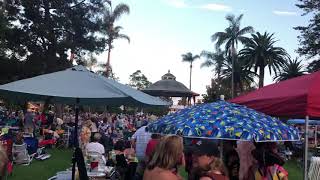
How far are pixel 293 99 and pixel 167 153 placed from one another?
7.98ft

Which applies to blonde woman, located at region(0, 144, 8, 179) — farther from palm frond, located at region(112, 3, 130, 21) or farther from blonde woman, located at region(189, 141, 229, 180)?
palm frond, located at region(112, 3, 130, 21)

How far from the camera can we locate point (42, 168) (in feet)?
47.7

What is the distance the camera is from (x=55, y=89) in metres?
7.54

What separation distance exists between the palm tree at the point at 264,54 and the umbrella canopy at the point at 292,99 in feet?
192

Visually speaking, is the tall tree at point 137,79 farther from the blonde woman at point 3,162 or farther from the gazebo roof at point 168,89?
the blonde woman at point 3,162

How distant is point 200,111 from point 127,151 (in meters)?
4.32

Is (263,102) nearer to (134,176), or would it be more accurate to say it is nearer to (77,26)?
(134,176)

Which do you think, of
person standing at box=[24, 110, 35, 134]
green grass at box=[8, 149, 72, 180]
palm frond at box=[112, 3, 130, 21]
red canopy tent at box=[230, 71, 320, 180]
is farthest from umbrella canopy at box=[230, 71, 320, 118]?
palm frond at box=[112, 3, 130, 21]

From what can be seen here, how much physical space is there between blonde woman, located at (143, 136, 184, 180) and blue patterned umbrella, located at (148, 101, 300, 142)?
978mm

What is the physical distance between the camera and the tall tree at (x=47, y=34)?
39.3m

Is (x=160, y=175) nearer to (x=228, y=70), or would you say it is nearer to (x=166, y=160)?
(x=166, y=160)

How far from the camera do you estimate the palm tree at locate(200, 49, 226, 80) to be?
74.0 metres

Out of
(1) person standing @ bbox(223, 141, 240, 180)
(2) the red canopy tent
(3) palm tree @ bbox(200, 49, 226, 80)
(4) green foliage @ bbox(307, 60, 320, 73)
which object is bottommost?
(1) person standing @ bbox(223, 141, 240, 180)

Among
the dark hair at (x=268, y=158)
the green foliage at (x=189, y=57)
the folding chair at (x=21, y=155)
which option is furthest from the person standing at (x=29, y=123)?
the green foliage at (x=189, y=57)
